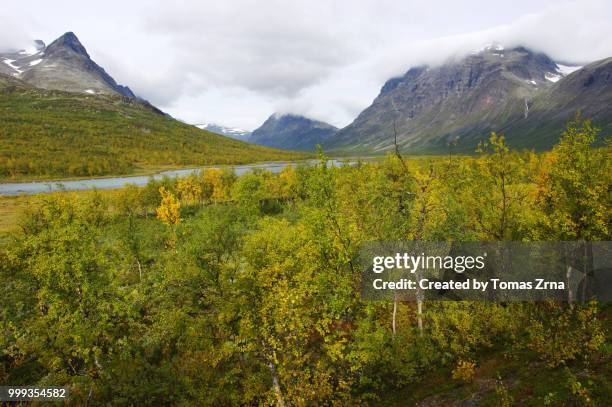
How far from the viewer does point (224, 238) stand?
34.8 meters

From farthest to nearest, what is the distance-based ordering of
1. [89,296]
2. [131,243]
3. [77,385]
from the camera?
[131,243], [89,296], [77,385]

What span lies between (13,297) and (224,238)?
880 inches

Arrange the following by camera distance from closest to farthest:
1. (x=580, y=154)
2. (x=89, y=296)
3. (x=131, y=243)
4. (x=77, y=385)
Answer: (x=580, y=154), (x=77, y=385), (x=89, y=296), (x=131, y=243)

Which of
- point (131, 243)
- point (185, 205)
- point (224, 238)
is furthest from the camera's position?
point (185, 205)

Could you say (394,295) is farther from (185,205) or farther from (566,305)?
(185,205)

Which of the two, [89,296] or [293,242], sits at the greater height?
[293,242]

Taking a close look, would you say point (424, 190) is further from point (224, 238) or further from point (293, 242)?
point (224, 238)

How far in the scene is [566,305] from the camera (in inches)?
1077

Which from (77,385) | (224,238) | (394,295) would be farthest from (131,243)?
(394,295)

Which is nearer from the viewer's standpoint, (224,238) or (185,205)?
(224,238)

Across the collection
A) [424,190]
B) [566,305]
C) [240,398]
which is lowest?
[240,398]

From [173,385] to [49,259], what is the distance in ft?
45.8

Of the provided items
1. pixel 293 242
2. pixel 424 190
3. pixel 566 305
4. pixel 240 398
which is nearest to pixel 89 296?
pixel 240 398

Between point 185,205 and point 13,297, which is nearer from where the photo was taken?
point 13,297
